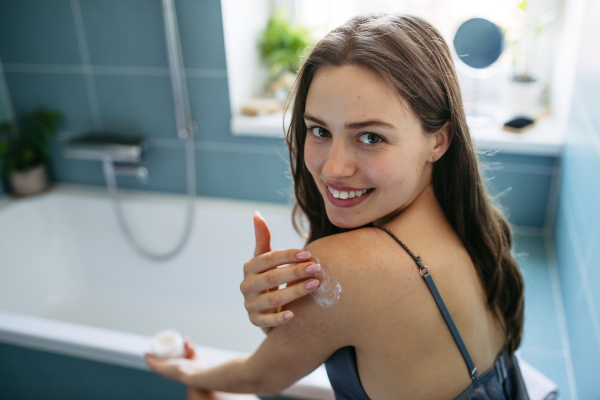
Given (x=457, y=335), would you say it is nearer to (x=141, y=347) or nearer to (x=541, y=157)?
(x=141, y=347)

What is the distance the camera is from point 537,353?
1.23 meters

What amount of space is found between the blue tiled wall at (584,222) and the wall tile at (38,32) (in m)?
1.75

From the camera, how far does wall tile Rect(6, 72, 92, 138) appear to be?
1956 mm

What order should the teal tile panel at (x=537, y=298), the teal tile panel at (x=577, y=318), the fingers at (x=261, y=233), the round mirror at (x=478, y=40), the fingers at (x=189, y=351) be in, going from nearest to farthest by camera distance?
the fingers at (x=261, y=233) → the teal tile panel at (x=577, y=318) → the fingers at (x=189, y=351) → the teal tile panel at (x=537, y=298) → the round mirror at (x=478, y=40)

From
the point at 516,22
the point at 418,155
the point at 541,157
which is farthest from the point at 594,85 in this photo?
the point at 516,22

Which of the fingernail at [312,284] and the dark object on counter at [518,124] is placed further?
the dark object on counter at [518,124]

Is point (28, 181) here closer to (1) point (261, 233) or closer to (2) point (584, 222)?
(1) point (261, 233)

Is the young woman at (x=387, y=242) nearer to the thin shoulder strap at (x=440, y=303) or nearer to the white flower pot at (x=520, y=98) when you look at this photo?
the thin shoulder strap at (x=440, y=303)

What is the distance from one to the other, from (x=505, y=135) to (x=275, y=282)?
3.95ft

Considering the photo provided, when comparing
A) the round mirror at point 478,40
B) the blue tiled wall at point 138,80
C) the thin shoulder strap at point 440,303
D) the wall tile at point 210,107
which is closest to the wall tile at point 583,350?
the thin shoulder strap at point 440,303

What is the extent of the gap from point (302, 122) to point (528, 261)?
1.07m

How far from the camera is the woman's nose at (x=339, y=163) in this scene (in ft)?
2.33

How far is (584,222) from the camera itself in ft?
3.63

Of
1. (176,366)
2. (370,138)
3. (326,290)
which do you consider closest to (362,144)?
(370,138)
